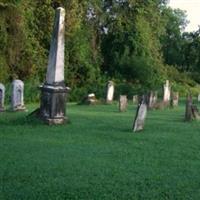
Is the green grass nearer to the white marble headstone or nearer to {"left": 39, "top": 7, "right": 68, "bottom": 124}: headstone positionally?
{"left": 39, "top": 7, "right": 68, "bottom": 124}: headstone

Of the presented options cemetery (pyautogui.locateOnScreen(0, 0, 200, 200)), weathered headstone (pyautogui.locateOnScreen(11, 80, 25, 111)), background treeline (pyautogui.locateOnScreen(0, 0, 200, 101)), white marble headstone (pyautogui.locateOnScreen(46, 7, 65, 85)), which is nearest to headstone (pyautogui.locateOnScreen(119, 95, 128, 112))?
cemetery (pyautogui.locateOnScreen(0, 0, 200, 200))

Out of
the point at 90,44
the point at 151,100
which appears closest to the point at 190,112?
Result: the point at 151,100

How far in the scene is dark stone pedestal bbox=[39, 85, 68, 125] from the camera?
547 inches

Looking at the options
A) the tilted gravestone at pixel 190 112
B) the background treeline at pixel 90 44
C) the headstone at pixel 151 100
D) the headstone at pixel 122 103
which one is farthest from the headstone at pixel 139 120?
the background treeline at pixel 90 44

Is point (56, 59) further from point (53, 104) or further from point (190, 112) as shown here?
point (190, 112)

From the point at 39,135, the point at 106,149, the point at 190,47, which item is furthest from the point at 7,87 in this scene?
the point at 190,47

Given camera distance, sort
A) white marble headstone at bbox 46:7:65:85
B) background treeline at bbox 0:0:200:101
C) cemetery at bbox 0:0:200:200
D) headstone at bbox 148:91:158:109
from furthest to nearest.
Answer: background treeline at bbox 0:0:200:101 < headstone at bbox 148:91:158:109 < white marble headstone at bbox 46:7:65:85 < cemetery at bbox 0:0:200:200

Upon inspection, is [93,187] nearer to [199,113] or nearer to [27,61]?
[199,113]

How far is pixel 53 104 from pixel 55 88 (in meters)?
0.42

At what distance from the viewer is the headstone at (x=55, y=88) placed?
13953mm

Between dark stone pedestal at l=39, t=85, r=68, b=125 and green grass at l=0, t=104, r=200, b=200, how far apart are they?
69cm

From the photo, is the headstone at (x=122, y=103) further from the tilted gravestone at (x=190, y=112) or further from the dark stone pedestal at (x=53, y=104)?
the dark stone pedestal at (x=53, y=104)

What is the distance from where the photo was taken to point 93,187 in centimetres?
665

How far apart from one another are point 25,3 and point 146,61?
41.7 ft
